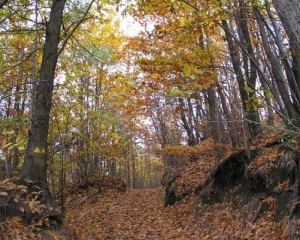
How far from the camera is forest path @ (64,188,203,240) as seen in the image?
752 centimetres

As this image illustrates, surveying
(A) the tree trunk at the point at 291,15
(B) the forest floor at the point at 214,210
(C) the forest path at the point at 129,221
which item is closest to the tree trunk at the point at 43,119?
(B) the forest floor at the point at 214,210

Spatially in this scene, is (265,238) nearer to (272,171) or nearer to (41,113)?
(272,171)

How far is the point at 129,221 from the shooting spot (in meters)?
10.0

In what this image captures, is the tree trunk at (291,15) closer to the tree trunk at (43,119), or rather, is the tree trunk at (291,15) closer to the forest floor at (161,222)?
the forest floor at (161,222)

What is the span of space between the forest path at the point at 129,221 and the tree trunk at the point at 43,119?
1.27 m

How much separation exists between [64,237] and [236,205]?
12.8 feet

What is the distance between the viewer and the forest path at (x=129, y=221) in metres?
7.52

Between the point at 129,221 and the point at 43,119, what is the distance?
5645 millimetres

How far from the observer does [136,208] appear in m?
12.5

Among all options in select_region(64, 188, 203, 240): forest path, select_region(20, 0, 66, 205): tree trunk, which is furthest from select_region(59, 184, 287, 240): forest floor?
select_region(20, 0, 66, 205): tree trunk

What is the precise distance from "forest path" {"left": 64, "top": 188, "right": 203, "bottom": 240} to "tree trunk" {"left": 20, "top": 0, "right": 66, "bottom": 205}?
4.15 ft

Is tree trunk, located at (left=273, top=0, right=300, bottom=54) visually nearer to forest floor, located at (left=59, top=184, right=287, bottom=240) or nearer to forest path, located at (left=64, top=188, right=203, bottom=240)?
forest floor, located at (left=59, top=184, right=287, bottom=240)

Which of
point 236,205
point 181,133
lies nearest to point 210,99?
point 236,205

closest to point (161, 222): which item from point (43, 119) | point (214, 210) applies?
point (214, 210)
